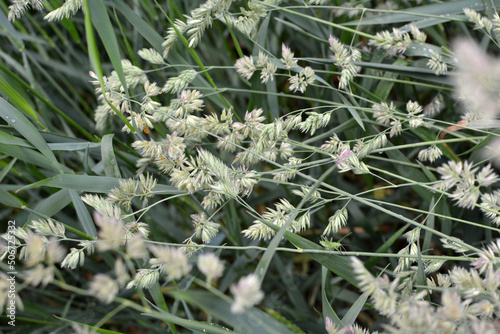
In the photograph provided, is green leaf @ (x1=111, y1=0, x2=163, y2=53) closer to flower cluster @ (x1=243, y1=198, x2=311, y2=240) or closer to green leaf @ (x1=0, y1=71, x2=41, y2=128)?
green leaf @ (x1=0, y1=71, x2=41, y2=128)

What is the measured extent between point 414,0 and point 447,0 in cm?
14

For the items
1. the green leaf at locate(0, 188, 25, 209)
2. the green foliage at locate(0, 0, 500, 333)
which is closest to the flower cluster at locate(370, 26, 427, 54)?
the green foliage at locate(0, 0, 500, 333)

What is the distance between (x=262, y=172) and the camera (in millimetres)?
768

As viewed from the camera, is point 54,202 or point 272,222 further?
point 54,202

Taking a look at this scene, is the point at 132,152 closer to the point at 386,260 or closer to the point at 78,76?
the point at 78,76

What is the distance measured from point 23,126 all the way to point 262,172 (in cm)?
54

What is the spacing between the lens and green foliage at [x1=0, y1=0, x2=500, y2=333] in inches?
22.3

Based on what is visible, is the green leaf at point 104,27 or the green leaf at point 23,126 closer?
the green leaf at point 104,27

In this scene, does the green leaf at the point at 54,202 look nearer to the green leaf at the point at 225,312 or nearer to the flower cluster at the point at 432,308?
the green leaf at the point at 225,312

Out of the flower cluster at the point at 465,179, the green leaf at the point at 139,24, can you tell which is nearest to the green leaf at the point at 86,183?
the green leaf at the point at 139,24

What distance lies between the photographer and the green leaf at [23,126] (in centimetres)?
85

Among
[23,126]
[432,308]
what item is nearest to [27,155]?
[23,126]

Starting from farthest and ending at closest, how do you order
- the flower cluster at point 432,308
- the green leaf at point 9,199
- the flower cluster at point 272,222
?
the green leaf at point 9,199 < the flower cluster at point 272,222 < the flower cluster at point 432,308

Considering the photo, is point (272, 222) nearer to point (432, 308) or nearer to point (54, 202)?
point (432, 308)
